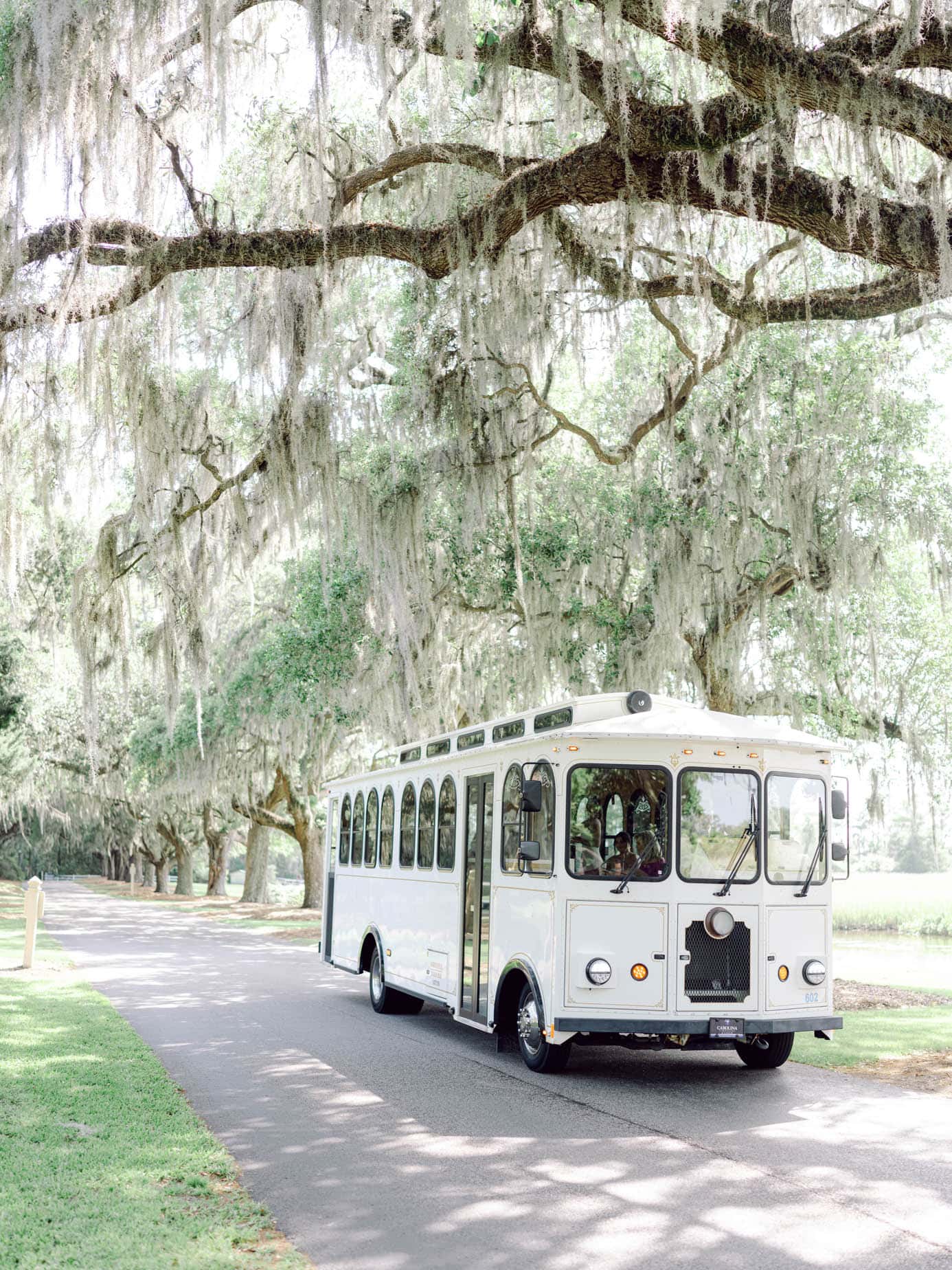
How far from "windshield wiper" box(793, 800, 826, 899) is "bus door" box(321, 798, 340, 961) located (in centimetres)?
762

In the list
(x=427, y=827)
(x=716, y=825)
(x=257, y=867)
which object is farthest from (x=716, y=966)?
(x=257, y=867)

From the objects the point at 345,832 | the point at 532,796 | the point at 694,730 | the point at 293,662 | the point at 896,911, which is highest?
the point at 293,662

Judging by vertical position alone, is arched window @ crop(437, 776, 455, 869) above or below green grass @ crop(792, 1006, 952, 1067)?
above

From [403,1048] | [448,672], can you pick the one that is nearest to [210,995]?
[403,1048]

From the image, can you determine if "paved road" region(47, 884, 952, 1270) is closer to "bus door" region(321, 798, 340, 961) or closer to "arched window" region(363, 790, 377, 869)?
"arched window" region(363, 790, 377, 869)

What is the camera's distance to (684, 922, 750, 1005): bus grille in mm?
8719

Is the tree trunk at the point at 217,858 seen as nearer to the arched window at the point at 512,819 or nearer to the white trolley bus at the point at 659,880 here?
the arched window at the point at 512,819

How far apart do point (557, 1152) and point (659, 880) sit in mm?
2598

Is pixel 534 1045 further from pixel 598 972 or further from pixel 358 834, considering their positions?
pixel 358 834

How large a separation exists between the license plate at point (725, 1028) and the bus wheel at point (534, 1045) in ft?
3.32

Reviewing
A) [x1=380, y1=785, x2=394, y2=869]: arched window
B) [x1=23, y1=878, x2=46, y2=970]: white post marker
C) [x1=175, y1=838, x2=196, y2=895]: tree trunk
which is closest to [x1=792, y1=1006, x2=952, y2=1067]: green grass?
[x1=380, y1=785, x2=394, y2=869]: arched window

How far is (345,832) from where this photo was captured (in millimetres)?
15219

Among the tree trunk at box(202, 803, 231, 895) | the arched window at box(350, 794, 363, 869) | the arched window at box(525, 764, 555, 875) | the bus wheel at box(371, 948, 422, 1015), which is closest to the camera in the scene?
the arched window at box(525, 764, 555, 875)

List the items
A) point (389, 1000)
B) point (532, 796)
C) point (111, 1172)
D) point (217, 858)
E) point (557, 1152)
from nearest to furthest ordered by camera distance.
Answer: point (111, 1172), point (557, 1152), point (532, 796), point (389, 1000), point (217, 858)
